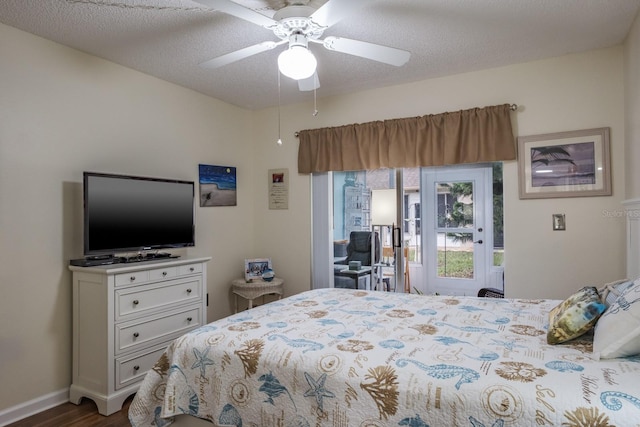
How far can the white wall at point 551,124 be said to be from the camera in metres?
2.91

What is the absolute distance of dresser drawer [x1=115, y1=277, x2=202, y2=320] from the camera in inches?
104

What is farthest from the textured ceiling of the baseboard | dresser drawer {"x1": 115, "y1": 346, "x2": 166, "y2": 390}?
the baseboard

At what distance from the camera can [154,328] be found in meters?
2.85

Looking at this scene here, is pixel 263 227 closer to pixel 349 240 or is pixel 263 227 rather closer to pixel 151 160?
pixel 349 240

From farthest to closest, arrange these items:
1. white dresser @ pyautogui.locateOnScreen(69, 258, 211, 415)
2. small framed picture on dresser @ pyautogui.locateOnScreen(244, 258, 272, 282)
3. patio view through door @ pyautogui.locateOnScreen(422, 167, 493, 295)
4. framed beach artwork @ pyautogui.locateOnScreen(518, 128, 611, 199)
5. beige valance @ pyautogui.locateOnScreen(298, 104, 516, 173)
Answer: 1. patio view through door @ pyautogui.locateOnScreen(422, 167, 493, 295)
2. small framed picture on dresser @ pyautogui.locateOnScreen(244, 258, 272, 282)
3. beige valance @ pyautogui.locateOnScreen(298, 104, 516, 173)
4. framed beach artwork @ pyautogui.locateOnScreen(518, 128, 611, 199)
5. white dresser @ pyautogui.locateOnScreen(69, 258, 211, 415)

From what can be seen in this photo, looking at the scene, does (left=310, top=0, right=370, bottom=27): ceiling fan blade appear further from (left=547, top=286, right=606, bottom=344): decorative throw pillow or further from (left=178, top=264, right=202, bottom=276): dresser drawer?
(left=178, top=264, right=202, bottom=276): dresser drawer

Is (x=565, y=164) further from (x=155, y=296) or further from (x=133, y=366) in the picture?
(x=133, y=366)

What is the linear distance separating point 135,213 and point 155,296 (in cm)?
65

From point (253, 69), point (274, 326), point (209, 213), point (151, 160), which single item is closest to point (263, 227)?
point (209, 213)

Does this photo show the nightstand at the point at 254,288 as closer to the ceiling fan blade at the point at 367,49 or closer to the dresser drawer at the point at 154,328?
the dresser drawer at the point at 154,328

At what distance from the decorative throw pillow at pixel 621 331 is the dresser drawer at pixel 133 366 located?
2.64 m

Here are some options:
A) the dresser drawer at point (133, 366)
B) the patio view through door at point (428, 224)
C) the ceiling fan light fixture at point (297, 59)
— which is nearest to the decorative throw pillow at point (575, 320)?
the ceiling fan light fixture at point (297, 59)

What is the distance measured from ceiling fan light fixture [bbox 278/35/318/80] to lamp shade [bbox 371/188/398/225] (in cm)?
194

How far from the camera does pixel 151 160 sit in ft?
11.2
